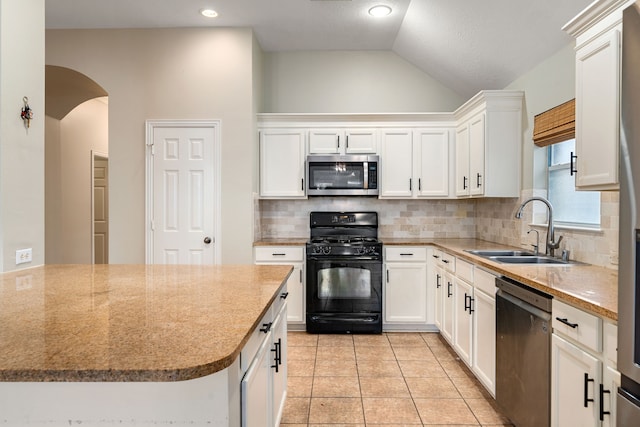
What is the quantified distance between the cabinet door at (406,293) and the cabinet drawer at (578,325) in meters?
2.17

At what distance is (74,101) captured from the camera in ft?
15.4

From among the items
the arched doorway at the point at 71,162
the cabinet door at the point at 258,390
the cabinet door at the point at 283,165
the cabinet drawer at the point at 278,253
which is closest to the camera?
the cabinet door at the point at 258,390

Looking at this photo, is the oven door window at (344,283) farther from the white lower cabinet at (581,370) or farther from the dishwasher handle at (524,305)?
the white lower cabinet at (581,370)

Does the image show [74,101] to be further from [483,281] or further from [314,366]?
[483,281]

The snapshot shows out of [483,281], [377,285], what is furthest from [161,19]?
[483,281]

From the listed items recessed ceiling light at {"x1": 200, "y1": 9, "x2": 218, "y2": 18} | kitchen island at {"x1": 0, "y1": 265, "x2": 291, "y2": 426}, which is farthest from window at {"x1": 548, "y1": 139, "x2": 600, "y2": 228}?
recessed ceiling light at {"x1": 200, "y1": 9, "x2": 218, "y2": 18}

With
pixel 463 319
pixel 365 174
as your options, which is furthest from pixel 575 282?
pixel 365 174

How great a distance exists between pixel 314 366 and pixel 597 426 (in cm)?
200

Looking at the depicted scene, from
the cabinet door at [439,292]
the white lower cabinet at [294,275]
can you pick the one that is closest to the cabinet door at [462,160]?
the cabinet door at [439,292]

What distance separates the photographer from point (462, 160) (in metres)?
3.95

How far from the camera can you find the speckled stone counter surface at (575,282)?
149cm

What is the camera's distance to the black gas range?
3.84 m

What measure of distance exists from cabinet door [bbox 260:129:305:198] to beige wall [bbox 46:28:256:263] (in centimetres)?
35

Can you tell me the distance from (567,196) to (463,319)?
1185 mm
